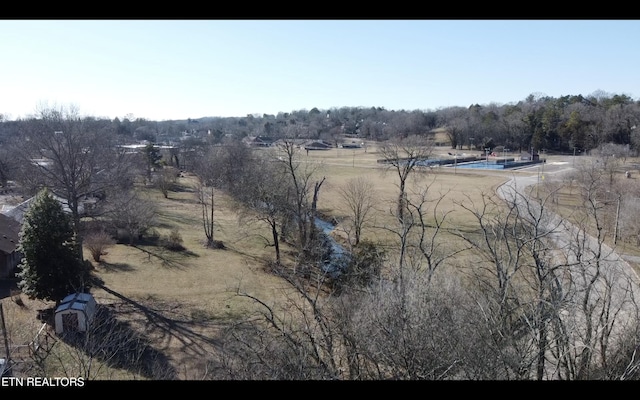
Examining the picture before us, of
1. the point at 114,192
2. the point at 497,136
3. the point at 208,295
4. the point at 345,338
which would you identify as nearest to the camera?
the point at 345,338

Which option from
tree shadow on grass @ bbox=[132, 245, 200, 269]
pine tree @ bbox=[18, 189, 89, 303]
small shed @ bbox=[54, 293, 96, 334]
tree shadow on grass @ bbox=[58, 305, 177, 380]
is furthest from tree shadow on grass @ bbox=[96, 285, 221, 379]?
tree shadow on grass @ bbox=[132, 245, 200, 269]

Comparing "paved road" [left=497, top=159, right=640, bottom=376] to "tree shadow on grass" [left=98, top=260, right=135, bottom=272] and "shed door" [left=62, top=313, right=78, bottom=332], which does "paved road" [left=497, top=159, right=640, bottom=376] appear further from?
"tree shadow on grass" [left=98, top=260, right=135, bottom=272]

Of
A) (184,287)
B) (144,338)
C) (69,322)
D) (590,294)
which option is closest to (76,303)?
(69,322)

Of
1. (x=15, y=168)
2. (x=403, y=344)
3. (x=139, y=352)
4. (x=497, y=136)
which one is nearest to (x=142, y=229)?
(x=139, y=352)

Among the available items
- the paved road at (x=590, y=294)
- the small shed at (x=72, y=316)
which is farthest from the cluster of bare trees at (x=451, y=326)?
the small shed at (x=72, y=316)

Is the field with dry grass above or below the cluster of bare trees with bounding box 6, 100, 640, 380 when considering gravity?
below

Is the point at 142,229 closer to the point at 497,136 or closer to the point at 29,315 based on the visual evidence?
the point at 29,315
